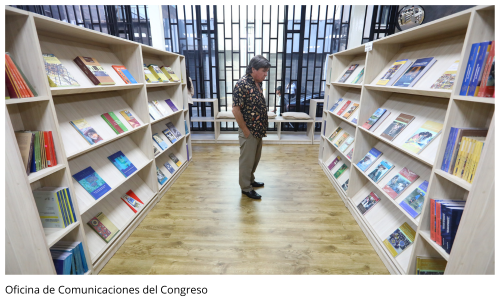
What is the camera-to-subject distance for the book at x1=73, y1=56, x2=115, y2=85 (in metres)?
1.86

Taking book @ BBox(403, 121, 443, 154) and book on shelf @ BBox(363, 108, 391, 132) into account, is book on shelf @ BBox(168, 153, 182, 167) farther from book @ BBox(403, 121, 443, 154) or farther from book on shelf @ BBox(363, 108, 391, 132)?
book @ BBox(403, 121, 443, 154)

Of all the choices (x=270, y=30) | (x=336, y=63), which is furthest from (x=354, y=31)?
(x=336, y=63)

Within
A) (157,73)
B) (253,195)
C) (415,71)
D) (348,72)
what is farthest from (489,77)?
(157,73)

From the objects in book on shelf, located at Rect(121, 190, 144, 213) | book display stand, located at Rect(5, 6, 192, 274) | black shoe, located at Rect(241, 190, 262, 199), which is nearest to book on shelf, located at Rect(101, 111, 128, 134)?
book display stand, located at Rect(5, 6, 192, 274)

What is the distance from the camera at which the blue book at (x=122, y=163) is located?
2174 millimetres

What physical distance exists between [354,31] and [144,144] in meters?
4.63

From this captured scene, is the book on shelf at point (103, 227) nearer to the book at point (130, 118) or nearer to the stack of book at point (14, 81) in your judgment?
the book at point (130, 118)

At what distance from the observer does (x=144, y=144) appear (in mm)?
2592

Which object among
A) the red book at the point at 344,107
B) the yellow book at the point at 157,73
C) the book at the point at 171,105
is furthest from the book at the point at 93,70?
the red book at the point at 344,107

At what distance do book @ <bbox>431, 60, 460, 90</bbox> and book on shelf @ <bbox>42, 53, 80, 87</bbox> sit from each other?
257cm

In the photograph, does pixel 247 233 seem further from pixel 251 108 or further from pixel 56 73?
pixel 56 73

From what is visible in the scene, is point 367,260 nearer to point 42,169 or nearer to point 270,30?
point 42,169

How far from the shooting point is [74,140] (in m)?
1.69

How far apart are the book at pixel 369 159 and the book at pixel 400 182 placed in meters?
0.37
